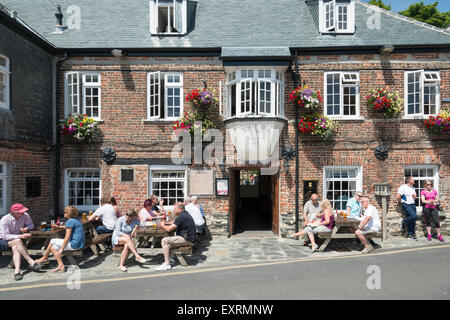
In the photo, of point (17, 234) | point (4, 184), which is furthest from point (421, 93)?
point (4, 184)

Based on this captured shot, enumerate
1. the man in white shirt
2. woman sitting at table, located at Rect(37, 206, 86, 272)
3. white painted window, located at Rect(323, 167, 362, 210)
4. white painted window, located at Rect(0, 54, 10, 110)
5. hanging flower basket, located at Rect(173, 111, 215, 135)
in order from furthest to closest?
white painted window, located at Rect(323, 167, 362, 210) → hanging flower basket, located at Rect(173, 111, 215, 135) → the man in white shirt → white painted window, located at Rect(0, 54, 10, 110) → woman sitting at table, located at Rect(37, 206, 86, 272)

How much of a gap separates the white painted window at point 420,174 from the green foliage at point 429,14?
58.3ft

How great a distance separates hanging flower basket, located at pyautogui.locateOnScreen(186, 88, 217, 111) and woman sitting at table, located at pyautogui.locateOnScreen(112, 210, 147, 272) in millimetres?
4633

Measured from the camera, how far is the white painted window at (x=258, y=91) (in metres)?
9.83

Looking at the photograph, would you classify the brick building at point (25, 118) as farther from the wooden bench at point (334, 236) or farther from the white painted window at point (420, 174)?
the white painted window at point (420, 174)

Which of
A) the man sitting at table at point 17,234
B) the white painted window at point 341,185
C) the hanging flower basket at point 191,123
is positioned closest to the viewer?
the man sitting at table at point 17,234

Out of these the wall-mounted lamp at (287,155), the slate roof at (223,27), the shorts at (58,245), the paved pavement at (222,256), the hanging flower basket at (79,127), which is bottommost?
the paved pavement at (222,256)

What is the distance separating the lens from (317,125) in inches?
392

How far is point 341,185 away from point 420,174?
300 centimetres

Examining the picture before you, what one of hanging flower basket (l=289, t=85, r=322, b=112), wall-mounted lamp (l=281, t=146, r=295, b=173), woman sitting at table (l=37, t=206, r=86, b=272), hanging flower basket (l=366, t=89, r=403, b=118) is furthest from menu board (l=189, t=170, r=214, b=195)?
hanging flower basket (l=366, t=89, r=403, b=118)

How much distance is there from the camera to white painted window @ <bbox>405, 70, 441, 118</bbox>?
10.2 meters

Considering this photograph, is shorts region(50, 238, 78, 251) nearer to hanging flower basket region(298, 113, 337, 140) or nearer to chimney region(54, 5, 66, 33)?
hanging flower basket region(298, 113, 337, 140)

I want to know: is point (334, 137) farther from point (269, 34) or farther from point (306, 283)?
point (306, 283)

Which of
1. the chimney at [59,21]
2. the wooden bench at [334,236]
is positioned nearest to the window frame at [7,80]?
the chimney at [59,21]
